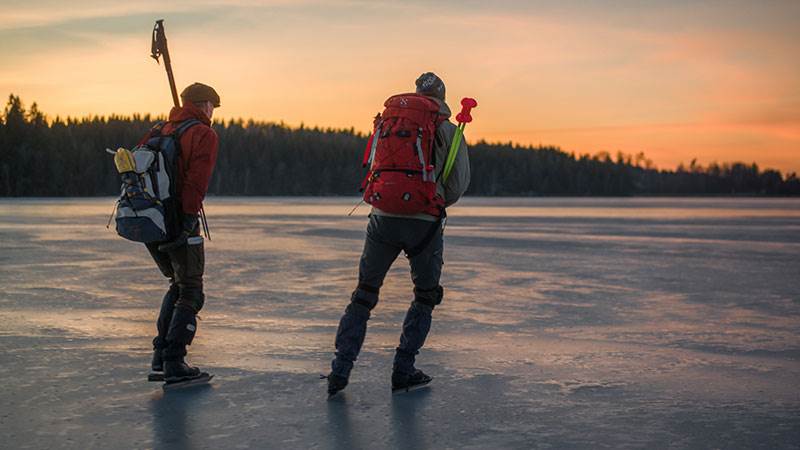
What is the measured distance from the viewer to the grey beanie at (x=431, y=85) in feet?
18.5

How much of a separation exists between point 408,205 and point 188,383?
184cm

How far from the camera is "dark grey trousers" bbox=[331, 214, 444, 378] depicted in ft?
18.4

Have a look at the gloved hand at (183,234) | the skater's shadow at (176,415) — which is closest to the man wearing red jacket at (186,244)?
the gloved hand at (183,234)

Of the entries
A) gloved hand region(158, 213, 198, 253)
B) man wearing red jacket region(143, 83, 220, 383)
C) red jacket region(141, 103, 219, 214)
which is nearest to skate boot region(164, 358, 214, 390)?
man wearing red jacket region(143, 83, 220, 383)

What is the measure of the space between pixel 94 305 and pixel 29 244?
34.0 ft

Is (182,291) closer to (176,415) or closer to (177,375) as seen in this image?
(177,375)

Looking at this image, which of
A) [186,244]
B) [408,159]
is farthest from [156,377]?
[408,159]

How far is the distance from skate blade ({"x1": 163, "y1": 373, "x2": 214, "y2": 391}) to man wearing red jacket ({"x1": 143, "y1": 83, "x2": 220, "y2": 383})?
18 mm

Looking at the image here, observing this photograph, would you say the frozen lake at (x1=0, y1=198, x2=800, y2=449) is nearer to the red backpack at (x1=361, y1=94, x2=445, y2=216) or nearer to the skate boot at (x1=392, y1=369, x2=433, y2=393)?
the skate boot at (x1=392, y1=369, x2=433, y2=393)

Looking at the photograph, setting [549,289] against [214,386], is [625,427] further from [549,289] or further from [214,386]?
[549,289]

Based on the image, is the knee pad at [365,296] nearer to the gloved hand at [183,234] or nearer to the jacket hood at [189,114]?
the gloved hand at [183,234]

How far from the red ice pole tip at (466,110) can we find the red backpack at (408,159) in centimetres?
19

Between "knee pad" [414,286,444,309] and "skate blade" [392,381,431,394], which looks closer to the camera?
"skate blade" [392,381,431,394]

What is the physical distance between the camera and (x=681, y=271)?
13.7 m
